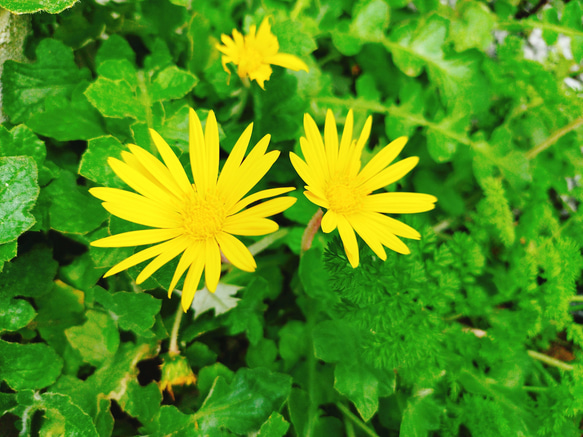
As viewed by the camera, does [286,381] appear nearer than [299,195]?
Yes

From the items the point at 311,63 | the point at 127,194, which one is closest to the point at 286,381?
the point at 127,194

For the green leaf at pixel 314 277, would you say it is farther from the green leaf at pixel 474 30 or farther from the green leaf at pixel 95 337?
the green leaf at pixel 474 30

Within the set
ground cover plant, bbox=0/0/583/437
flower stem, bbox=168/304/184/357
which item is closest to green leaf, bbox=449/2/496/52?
ground cover plant, bbox=0/0/583/437

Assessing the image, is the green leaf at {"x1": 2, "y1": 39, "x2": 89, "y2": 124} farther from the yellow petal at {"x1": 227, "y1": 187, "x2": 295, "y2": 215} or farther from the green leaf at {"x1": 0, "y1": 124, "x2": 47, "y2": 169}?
the yellow petal at {"x1": 227, "y1": 187, "x2": 295, "y2": 215}

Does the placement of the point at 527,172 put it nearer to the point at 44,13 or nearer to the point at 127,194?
the point at 127,194

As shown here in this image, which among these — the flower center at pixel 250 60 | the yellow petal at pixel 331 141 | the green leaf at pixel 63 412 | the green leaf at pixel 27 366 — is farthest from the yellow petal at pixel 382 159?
the green leaf at pixel 27 366

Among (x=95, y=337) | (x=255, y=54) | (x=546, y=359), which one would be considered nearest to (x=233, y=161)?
(x=255, y=54)
